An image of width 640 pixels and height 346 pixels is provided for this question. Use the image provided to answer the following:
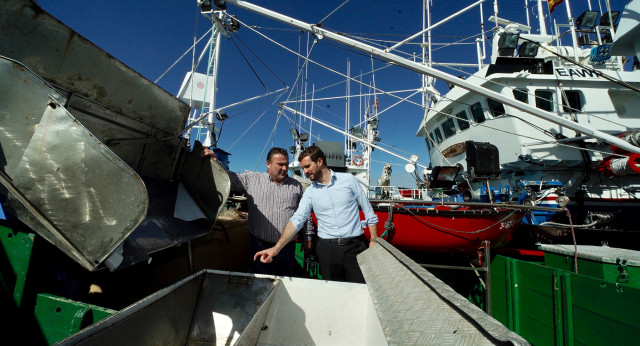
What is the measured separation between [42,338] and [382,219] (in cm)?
370

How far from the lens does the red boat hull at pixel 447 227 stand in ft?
12.8

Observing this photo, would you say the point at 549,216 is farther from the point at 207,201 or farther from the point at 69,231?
the point at 69,231

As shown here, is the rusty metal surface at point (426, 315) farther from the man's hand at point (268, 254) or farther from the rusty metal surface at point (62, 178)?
the rusty metal surface at point (62, 178)

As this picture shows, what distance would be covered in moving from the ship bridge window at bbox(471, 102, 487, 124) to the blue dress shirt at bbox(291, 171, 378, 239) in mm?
8465

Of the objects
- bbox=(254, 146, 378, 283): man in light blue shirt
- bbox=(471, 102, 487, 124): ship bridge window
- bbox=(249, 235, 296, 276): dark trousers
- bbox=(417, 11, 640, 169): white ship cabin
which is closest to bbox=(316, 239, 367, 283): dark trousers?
bbox=(254, 146, 378, 283): man in light blue shirt

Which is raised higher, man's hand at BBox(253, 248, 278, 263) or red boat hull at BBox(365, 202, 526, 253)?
red boat hull at BBox(365, 202, 526, 253)

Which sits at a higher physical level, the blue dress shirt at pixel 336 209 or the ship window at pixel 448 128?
the ship window at pixel 448 128

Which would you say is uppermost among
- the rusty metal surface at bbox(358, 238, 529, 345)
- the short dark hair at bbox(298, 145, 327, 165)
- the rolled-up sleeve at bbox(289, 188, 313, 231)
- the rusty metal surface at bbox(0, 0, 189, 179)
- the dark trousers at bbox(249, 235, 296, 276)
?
the rusty metal surface at bbox(0, 0, 189, 179)

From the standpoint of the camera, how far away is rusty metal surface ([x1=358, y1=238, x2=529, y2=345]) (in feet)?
2.50

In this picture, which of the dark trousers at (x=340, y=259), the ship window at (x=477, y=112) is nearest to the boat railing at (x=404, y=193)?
the ship window at (x=477, y=112)

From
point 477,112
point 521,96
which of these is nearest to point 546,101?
point 521,96

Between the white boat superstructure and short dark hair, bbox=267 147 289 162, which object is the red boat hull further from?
the white boat superstructure

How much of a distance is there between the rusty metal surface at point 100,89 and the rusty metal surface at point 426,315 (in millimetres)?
2386

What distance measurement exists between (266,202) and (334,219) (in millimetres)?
807
